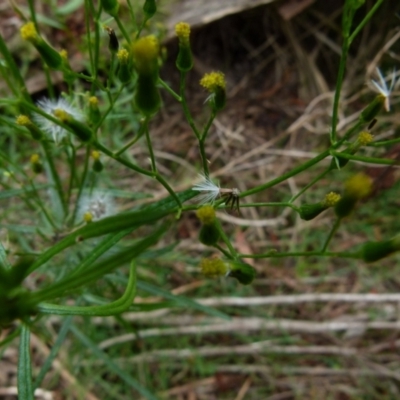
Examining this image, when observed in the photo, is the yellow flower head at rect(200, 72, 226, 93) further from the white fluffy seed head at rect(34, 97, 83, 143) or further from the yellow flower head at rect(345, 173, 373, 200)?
the white fluffy seed head at rect(34, 97, 83, 143)

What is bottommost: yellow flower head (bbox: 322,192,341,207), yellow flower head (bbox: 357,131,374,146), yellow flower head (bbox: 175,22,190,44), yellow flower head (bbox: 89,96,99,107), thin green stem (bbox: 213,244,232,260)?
thin green stem (bbox: 213,244,232,260)

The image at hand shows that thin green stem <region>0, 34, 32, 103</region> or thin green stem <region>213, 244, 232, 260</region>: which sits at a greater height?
thin green stem <region>0, 34, 32, 103</region>

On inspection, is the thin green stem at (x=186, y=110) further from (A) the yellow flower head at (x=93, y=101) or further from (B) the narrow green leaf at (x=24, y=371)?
(B) the narrow green leaf at (x=24, y=371)

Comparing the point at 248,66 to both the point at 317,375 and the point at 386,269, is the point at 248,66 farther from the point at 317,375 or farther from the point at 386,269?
the point at 317,375

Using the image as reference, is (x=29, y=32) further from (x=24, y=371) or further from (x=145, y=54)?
(x=24, y=371)

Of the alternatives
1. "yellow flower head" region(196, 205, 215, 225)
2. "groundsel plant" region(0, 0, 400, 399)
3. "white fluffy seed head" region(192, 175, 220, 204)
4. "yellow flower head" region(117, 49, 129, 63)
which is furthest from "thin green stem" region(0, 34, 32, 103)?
"yellow flower head" region(196, 205, 215, 225)

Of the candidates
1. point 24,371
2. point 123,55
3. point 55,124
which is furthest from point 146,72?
point 24,371

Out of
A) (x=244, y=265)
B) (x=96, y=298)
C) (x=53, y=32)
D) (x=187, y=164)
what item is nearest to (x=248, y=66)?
(x=187, y=164)
